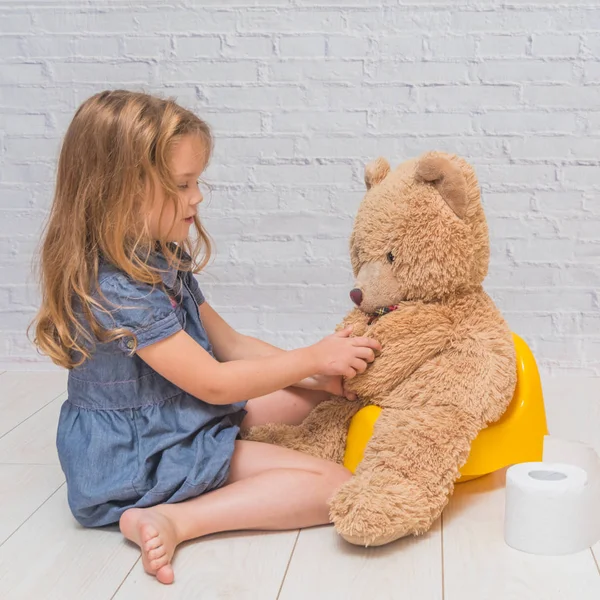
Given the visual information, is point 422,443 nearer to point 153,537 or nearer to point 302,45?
point 153,537

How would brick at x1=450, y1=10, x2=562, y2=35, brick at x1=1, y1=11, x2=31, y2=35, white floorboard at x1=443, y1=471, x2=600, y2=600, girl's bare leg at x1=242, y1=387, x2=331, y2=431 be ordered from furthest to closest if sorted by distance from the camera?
brick at x1=1, y1=11, x2=31, y2=35 < brick at x1=450, y1=10, x2=562, y2=35 < girl's bare leg at x1=242, y1=387, x2=331, y2=431 < white floorboard at x1=443, y1=471, x2=600, y2=600

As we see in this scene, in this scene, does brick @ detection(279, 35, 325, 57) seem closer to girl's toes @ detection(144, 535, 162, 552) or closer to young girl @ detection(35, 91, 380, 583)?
young girl @ detection(35, 91, 380, 583)

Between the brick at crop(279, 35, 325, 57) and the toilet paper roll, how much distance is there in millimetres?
1001

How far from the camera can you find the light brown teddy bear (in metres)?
1.10

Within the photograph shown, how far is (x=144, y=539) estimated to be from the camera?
3.38 ft

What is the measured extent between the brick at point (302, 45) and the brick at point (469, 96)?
0.71 ft

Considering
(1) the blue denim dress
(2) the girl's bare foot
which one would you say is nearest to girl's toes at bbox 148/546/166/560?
(2) the girl's bare foot

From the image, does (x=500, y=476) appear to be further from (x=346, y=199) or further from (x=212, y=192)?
(x=212, y=192)

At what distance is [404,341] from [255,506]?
0.28m

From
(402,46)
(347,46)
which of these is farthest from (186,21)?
(402,46)

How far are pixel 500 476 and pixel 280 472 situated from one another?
13.5 inches

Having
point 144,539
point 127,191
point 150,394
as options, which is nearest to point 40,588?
point 144,539

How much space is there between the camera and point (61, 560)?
3.51ft

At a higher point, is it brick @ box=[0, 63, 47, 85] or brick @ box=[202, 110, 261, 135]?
brick @ box=[0, 63, 47, 85]
